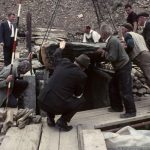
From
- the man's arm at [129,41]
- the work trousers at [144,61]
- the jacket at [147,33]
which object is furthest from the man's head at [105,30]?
the jacket at [147,33]

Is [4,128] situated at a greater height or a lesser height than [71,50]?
lesser

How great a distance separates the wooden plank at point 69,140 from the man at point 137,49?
243 cm

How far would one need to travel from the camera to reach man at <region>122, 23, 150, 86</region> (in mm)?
9875

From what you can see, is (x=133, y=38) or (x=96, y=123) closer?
(x=96, y=123)

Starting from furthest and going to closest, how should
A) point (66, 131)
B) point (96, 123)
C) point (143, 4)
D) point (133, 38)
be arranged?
point (143, 4), point (133, 38), point (96, 123), point (66, 131)

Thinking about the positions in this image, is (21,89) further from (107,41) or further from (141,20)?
(141,20)

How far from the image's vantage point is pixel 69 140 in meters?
7.65

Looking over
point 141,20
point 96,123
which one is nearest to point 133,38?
point 141,20

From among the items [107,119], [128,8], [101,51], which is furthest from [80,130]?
[128,8]

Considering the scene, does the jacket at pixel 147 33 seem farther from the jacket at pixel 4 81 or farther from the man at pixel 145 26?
the jacket at pixel 4 81

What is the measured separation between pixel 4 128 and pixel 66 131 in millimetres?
1041

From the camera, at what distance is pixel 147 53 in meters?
10.1

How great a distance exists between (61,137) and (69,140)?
0.23m

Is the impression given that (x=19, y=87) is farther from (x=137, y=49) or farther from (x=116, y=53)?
(x=137, y=49)
